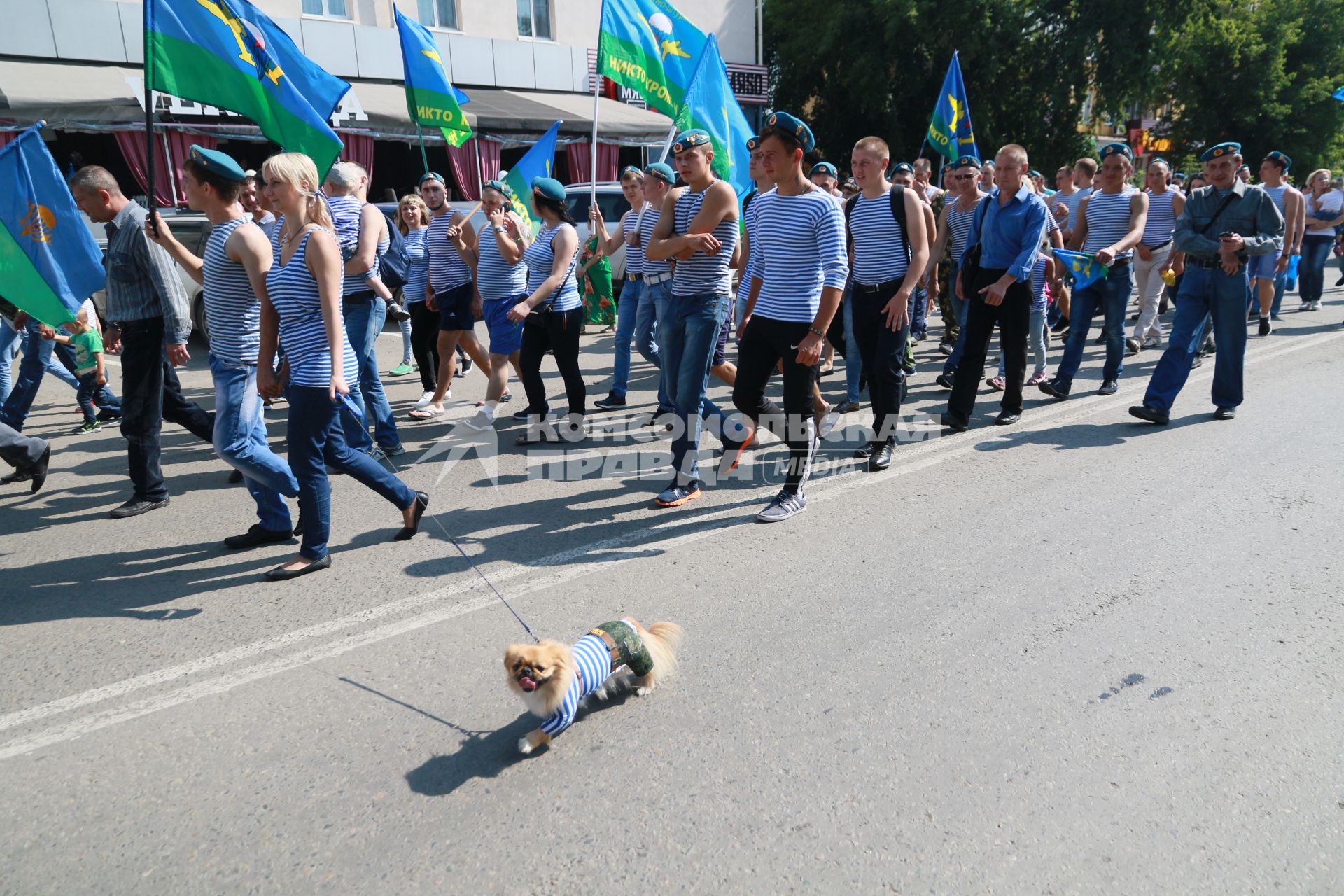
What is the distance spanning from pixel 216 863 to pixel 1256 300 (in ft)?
43.3

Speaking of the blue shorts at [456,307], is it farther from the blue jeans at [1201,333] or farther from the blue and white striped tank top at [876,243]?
the blue jeans at [1201,333]

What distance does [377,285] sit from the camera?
6223 millimetres

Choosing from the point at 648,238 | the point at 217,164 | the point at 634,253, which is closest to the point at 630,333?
the point at 634,253

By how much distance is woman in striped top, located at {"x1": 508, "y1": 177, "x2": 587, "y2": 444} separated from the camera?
21.0 ft

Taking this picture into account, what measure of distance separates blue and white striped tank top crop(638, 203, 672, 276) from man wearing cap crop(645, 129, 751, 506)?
1.31m

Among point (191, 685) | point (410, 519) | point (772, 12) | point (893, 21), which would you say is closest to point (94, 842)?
point (191, 685)

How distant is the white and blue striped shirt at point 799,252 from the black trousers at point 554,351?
209 cm

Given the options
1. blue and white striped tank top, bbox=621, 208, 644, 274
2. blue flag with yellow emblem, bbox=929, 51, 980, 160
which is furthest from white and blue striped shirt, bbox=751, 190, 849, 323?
blue flag with yellow emblem, bbox=929, 51, 980, 160

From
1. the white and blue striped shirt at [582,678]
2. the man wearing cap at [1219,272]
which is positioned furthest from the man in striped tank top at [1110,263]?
the white and blue striped shirt at [582,678]

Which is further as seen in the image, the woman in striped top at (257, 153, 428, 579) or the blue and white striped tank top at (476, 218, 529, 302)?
the blue and white striped tank top at (476, 218, 529, 302)

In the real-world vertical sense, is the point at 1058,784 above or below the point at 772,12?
below

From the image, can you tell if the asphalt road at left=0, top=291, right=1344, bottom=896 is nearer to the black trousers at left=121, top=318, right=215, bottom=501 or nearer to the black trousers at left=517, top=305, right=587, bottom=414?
the black trousers at left=121, top=318, right=215, bottom=501

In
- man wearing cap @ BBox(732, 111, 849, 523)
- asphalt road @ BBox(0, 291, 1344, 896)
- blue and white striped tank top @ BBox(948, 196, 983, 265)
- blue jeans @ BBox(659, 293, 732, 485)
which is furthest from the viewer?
blue and white striped tank top @ BBox(948, 196, 983, 265)

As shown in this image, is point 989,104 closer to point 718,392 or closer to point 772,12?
point 772,12
